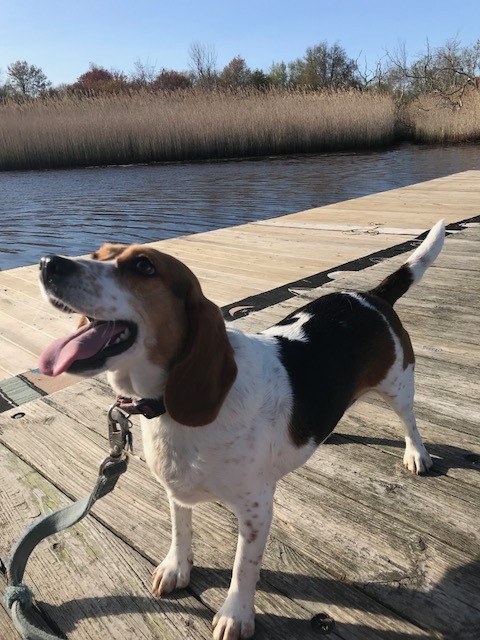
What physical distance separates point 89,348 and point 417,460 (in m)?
1.63

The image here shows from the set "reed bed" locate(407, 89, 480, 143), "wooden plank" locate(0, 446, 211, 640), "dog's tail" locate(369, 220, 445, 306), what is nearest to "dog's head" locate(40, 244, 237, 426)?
"wooden plank" locate(0, 446, 211, 640)

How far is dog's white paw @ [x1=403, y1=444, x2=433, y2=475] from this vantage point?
2.47 metres

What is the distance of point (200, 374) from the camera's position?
166 cm

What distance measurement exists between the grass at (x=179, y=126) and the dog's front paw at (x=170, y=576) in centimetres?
1858

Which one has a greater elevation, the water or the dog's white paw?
the water

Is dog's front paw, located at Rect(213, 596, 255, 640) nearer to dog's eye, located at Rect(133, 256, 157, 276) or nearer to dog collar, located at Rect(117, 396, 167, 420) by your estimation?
dog collar, located at Rect(117, 396, 167, 420)

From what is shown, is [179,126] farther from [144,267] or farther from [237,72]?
[237,72]

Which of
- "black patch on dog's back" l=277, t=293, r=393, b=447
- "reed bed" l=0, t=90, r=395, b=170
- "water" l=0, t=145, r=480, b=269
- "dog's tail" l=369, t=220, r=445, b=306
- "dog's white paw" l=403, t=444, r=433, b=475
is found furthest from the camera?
"reed bed" l=0, t=90, r=395, b=170

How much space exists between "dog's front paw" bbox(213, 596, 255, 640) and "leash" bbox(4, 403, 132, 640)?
1.88 ft

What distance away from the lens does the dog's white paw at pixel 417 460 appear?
2.47 m

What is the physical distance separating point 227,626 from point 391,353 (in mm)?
1353

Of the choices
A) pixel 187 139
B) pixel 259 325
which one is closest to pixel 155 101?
pixel 187 139

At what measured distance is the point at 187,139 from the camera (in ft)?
63.1

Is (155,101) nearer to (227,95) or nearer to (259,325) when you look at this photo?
(227,95)
